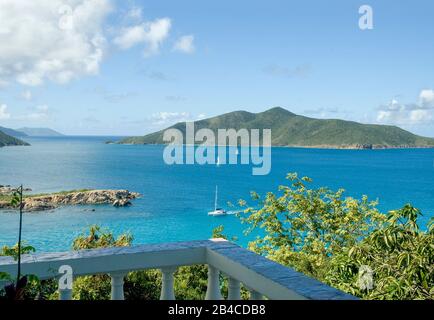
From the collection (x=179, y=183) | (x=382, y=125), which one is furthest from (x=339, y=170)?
(x=382, y=125)

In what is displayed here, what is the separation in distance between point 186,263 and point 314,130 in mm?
119697

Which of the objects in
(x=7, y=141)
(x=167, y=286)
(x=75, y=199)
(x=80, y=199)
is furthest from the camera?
(x=7, y=141)

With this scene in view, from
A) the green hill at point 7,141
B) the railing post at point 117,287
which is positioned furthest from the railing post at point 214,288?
the green hill at point 7,141

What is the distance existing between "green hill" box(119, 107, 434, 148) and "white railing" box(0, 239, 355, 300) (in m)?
115

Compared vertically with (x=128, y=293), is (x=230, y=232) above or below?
below

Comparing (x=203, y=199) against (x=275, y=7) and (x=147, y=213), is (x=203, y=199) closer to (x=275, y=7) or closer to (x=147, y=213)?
(x=147, y=213)

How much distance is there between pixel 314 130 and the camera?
118250mm

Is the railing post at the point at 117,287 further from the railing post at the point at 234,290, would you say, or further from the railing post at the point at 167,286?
the railing post at the point at 234,290

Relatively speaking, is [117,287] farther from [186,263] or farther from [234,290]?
[234,290]

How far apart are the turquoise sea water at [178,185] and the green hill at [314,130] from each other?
6.36m

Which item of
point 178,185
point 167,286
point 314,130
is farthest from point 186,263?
point 314,130

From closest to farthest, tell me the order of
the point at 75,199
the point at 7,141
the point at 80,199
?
the point at 75,199, the point at 80,199, the point at 7,141

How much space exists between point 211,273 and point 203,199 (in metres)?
50.5
